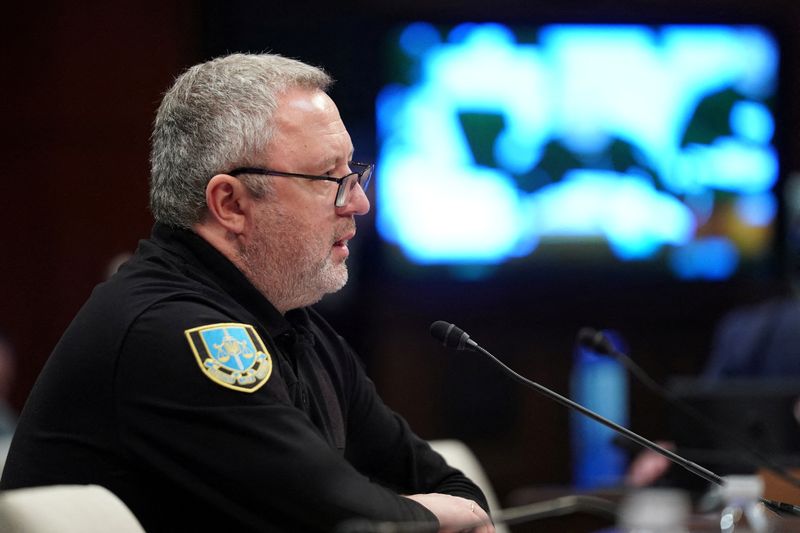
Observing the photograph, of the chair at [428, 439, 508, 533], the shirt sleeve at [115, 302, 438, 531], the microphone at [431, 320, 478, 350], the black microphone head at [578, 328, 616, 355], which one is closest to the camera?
the shirt sleeve at [115, 302, 438, 531]

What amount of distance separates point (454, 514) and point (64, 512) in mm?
689

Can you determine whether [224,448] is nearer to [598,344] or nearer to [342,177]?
[342,177]

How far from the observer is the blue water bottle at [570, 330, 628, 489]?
18.7 feet

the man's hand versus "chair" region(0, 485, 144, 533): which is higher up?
"chair" region(0, 485, 144, 533)

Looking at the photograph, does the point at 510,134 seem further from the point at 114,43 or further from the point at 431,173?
the point at 114,43

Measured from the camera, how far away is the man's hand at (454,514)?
180 cm

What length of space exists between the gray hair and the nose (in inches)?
7.0

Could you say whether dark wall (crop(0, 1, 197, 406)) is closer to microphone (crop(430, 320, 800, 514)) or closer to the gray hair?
the gray hair

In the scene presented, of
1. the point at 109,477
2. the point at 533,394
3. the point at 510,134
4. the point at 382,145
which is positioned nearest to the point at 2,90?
the point at 382,145

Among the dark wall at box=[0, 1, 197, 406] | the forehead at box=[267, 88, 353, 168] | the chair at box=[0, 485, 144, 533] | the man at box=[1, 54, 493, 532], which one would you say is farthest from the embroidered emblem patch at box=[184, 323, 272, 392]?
the dark wall at box=[0, 1, 197, 406]

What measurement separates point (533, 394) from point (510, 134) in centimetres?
133

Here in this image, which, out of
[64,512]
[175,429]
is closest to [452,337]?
[175,429]

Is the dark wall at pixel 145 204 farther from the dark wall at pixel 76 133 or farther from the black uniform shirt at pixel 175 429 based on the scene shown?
the black uniform shirt at pixel 175 429

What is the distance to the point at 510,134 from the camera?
5641 millimetres
